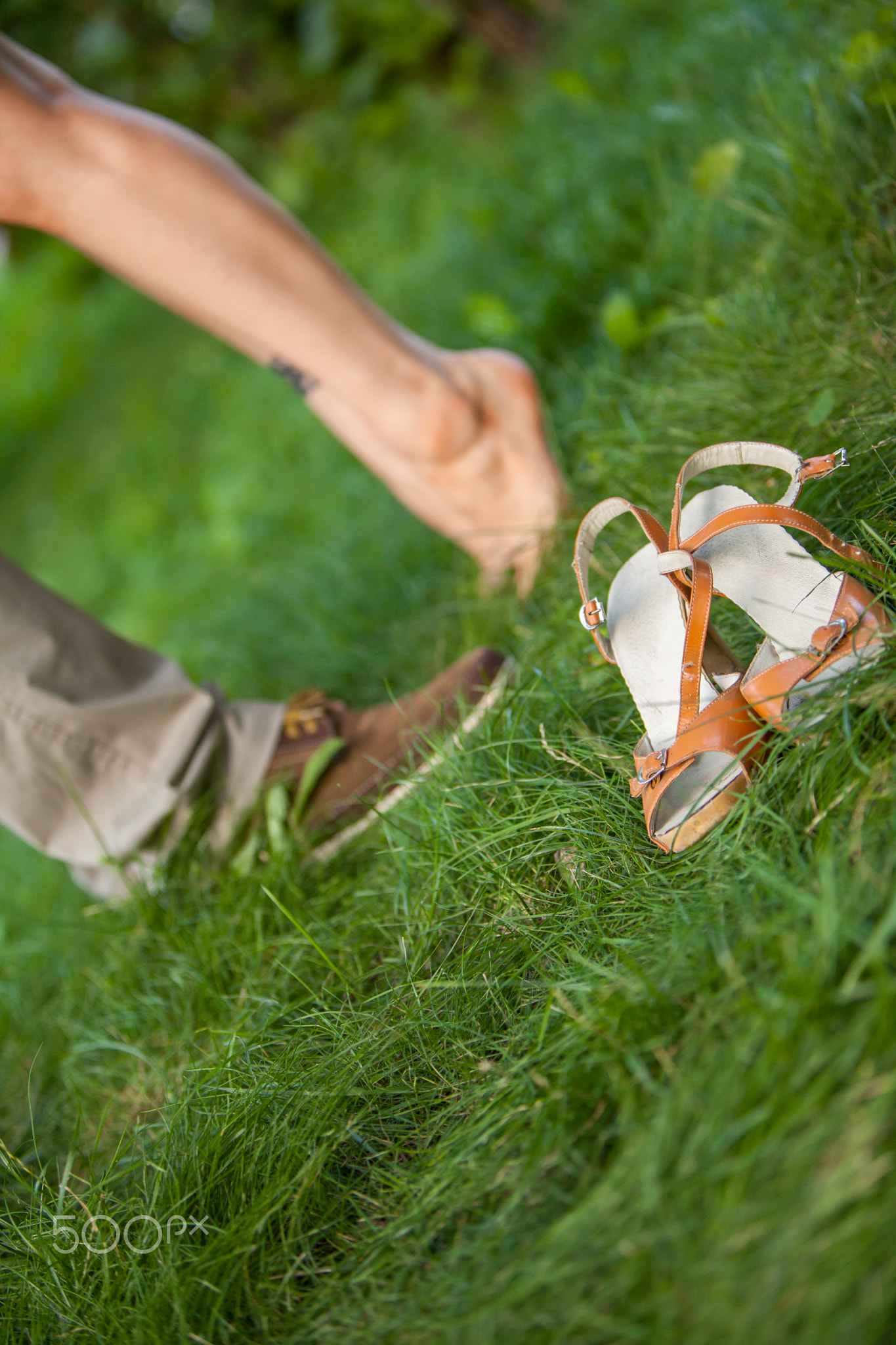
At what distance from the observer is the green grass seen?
660 mm

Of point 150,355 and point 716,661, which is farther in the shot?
point 150,355

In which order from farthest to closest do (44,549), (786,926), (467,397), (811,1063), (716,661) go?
(44,549), (467,397), (716,661), (786,926), (811,1063)

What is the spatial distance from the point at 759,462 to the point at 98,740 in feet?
3.19

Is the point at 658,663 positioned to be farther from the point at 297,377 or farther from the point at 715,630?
the point at 297,377

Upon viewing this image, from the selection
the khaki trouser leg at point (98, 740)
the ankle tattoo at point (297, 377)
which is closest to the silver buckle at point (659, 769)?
the khaki trouser leg at point (98, 740)

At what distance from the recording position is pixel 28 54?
1.50 m

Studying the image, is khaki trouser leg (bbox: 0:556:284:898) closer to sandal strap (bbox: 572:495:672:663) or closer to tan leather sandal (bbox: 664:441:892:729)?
sandal strap (bbox: 572:495:672:663)

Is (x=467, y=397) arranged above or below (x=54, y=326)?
above

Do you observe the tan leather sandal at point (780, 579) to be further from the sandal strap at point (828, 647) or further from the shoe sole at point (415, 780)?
the shoe sole at point (415, 780)

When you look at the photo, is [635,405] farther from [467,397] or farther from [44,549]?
[44,549]

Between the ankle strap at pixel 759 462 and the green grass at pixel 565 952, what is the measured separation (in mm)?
108

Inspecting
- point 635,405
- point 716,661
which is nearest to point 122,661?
point 716,661

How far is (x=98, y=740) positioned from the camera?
1.39 meters

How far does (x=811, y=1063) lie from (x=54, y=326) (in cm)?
503
